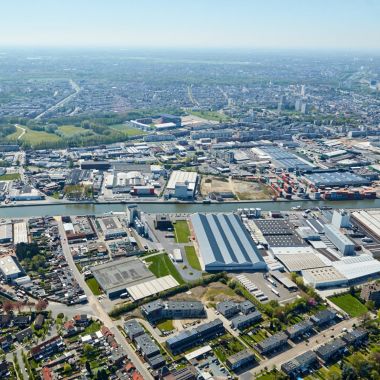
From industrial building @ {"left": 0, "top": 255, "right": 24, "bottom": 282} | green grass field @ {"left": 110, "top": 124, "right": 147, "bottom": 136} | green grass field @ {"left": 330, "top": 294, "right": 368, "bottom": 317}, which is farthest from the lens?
green grass field @ {"left": 110, "top": 124, "right": 147, "bottom": 136}

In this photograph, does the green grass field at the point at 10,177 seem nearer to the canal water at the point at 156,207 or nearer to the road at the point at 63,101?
the canal water at the point at 156,207

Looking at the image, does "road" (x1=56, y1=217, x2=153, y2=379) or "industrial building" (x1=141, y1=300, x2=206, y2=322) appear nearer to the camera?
"road" (x1=56, y1=217, x2=153, y2=379)

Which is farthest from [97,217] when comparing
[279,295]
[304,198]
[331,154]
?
[331,154]

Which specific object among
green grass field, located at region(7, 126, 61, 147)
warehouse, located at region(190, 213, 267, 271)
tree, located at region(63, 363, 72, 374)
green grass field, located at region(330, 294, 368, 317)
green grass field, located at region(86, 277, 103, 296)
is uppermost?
green grass field, located at region(7, 126, 61, 147)

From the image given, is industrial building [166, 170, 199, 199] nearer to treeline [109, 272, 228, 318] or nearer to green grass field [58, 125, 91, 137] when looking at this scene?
treeline [109, 272, 228, 318]

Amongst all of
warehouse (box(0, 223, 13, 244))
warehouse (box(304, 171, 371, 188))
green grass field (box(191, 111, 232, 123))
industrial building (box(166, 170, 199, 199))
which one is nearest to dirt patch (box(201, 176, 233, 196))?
industrial building (box(166, 170, 199, 199))

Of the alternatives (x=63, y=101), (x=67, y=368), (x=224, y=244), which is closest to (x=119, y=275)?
(x=67, y=368)

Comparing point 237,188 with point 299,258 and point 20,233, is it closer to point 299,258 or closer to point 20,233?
point 299,258

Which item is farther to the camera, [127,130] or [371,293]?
[127,130]

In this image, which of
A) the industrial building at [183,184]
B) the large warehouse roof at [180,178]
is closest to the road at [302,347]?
the industrial building at [183,184]
